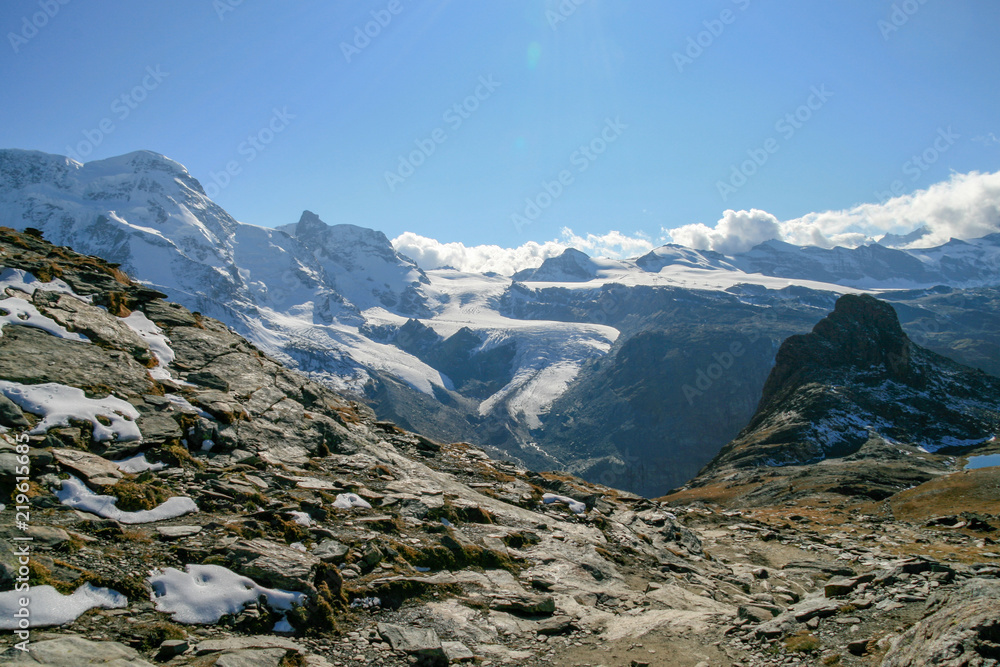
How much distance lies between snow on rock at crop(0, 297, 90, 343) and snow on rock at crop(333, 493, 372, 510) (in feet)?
45.0

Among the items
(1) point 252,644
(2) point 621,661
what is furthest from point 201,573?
(2) point 621,661

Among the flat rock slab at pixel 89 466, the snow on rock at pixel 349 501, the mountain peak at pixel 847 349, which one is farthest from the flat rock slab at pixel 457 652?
the mountain peak at pixel 847 349

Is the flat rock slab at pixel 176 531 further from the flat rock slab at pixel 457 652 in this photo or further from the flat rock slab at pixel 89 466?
the flat rock slab at pixel 457 652

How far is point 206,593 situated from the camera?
11.6 m

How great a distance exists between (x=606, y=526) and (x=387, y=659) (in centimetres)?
1698

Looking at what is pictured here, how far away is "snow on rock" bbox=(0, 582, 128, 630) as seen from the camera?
354 inches

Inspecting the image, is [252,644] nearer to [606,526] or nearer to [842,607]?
[842,607]

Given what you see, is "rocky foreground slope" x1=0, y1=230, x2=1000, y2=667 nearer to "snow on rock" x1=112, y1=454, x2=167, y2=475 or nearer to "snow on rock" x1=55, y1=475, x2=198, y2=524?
"snow on rock" x1=55, y1=475, x2=198, y2=524

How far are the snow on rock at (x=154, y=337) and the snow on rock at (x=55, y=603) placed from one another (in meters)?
15.6

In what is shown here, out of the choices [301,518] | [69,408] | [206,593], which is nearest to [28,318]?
[69,408]

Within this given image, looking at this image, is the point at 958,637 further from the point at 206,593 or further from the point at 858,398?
the point at 858,398

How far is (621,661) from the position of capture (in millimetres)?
13547

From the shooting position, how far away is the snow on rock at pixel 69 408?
53.8 ft

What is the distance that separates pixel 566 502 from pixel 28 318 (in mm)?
26320
